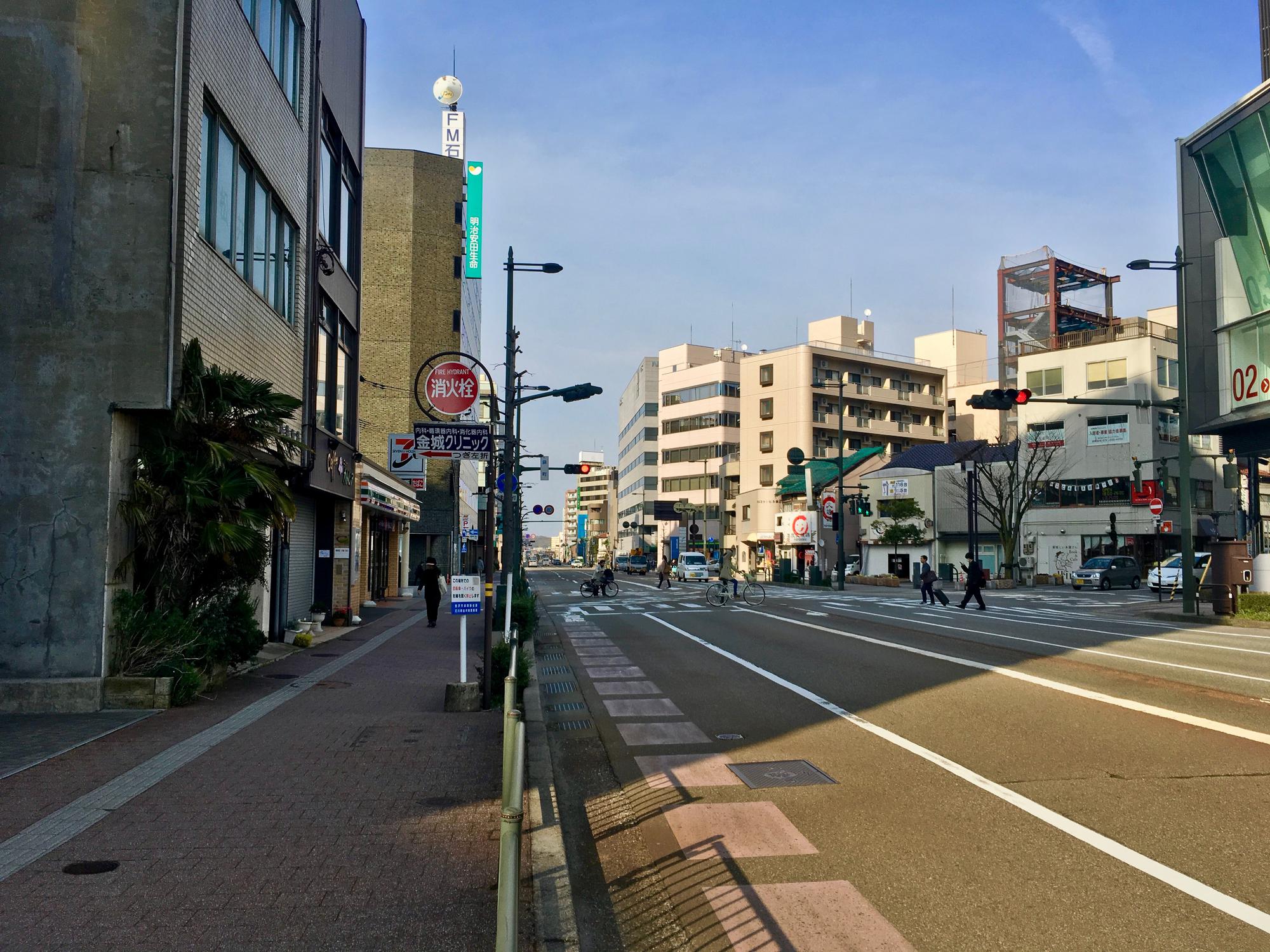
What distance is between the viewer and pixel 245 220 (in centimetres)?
1599

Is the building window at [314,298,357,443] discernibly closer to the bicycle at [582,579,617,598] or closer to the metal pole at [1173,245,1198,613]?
the bicycle at [582,579,617,598]

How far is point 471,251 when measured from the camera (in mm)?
64812

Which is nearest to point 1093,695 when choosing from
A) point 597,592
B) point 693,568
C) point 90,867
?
point 90,867

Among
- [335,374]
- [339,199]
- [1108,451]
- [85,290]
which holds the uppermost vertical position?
[339,199]

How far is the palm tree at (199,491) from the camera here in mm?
11234

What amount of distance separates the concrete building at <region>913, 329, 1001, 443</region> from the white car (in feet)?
119

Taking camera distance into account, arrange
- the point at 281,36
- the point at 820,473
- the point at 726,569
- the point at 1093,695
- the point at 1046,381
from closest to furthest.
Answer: the point at 1093,695, the point at 281,36, the point at 726,569, the point at 1046,381, the point at 820,473

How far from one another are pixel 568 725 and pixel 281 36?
48.3 feet

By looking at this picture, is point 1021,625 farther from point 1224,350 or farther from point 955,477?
point 955,477

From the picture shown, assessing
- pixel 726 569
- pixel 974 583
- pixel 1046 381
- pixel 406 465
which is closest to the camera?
pixel 406 465

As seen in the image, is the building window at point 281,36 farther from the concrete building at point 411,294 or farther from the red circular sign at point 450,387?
the concrete building at point 411,294

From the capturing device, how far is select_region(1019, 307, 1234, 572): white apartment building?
195ft

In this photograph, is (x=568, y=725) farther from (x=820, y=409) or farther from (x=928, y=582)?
(x=820, y=409)

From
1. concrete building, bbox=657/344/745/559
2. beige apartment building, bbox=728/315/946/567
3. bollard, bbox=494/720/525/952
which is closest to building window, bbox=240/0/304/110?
bollard, bbox=494/720/525/952
